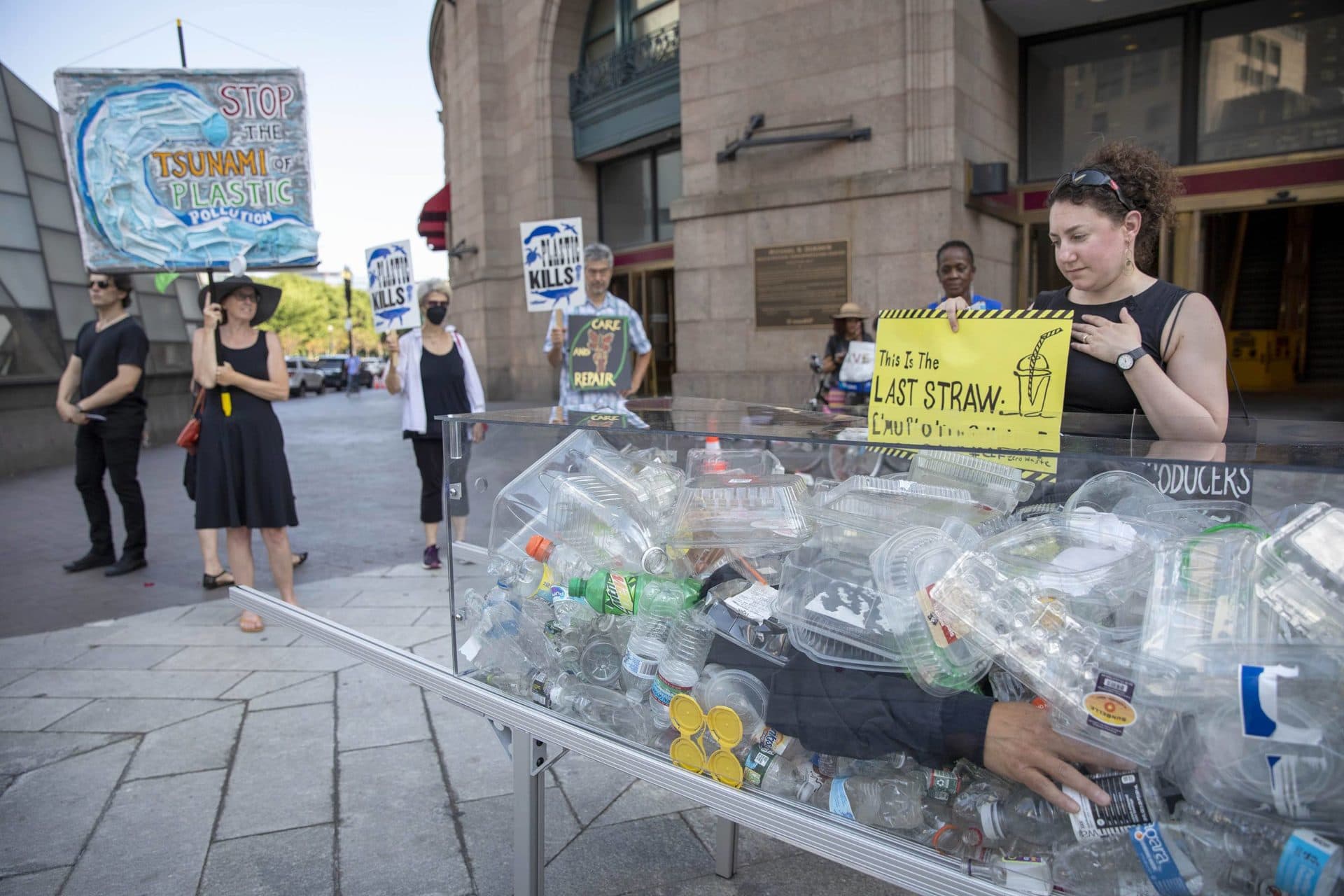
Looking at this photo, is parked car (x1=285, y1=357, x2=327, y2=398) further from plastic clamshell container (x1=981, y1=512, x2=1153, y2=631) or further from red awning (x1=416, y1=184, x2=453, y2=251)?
plastic clamshell container (x1=981, y1=512, x2=1153, y2=631)

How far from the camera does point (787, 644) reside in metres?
1.64

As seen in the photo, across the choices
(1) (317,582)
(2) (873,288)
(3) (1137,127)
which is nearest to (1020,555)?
(1) (317,582)

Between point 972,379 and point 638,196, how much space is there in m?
14.3

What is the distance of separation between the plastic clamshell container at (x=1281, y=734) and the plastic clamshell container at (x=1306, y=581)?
0.09ft

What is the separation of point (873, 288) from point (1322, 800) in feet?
29.2

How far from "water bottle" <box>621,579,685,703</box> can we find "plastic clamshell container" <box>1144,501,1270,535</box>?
989 millimetres

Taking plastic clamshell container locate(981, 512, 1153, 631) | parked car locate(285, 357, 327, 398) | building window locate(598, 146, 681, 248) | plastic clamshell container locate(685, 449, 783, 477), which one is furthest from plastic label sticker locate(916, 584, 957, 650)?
parked car locate(285, 357, 327, 398)

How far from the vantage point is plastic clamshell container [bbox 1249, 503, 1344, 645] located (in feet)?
3.75

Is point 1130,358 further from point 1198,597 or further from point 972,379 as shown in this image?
point 1198,597

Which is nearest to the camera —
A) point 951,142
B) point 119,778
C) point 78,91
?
point 119,778

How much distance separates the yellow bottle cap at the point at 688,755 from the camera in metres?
1.64

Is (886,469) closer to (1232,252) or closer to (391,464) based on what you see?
(391,464)

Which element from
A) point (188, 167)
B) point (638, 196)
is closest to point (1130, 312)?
point (188, 167)

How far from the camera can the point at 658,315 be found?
1474 centimetres
